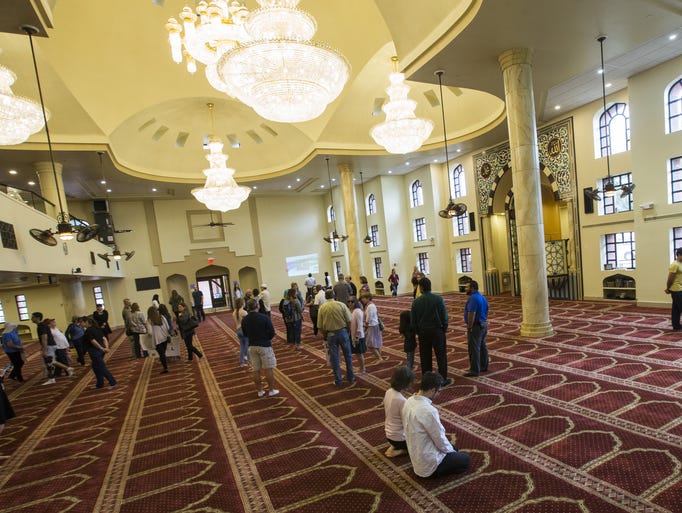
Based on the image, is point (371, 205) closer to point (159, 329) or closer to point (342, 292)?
point (342, 292)

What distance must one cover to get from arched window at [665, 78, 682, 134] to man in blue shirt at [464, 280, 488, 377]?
6.37 meters

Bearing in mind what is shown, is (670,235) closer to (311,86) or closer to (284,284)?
(311,86)

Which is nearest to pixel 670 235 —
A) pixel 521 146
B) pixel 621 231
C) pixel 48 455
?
pixel 621 231

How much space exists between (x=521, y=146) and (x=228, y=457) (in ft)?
19.5

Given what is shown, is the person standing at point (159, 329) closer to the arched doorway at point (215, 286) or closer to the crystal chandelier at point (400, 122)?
the crystal chandelier at point (400, 122)

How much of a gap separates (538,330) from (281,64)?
5.70 metres

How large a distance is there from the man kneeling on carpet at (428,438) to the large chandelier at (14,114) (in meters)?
6.72

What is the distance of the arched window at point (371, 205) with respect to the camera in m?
16.3

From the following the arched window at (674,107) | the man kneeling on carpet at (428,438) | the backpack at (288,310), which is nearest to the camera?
the man kneeling on carpet at (428,438)

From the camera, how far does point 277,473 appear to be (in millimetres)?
2881

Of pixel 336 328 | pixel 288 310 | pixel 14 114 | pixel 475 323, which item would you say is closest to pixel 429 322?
pixel 475 323

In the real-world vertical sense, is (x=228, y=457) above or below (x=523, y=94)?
below

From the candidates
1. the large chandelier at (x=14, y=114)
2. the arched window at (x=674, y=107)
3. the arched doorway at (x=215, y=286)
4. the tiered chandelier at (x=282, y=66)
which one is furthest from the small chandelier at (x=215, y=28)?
the arched doorway at (x=215, y=286)

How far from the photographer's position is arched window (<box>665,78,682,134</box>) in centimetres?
724
